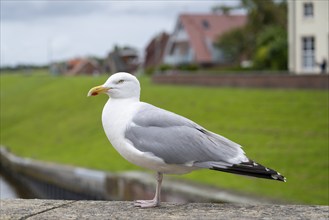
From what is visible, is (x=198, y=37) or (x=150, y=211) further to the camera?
(x=198, y=37)

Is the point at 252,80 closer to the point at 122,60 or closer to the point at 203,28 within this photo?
the point at 203,28

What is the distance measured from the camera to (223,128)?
22.0 m

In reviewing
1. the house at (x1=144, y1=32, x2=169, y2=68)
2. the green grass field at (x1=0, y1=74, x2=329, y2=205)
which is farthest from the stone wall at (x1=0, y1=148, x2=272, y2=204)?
the house at (x1=144, y1=32, x2=169, y2=68)

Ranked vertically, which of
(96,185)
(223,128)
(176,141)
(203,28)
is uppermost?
(176,141)

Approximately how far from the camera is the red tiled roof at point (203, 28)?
52469 mm

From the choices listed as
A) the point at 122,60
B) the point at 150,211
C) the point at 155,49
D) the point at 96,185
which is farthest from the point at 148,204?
the point at 155,49

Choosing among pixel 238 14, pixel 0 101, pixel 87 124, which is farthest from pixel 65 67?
pixel 87 124

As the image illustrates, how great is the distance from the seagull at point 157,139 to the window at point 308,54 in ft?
75.9

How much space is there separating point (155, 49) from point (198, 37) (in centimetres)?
886

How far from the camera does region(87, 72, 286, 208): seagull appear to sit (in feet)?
12.0

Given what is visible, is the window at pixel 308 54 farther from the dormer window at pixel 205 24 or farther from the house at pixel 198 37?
the dormer window at pixel 205 24

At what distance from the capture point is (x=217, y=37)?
4972 cm

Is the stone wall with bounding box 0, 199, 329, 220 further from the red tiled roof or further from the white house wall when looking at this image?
the white house wall

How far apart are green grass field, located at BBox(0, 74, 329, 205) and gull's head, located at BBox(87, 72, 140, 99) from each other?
30.6 feet
